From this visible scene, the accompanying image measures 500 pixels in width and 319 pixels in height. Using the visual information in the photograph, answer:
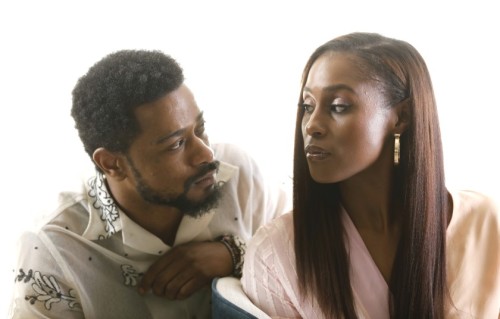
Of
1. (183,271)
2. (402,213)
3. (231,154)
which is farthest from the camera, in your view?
(231,154)

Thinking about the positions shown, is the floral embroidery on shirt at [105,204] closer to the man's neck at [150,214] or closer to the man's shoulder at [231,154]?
the man's neck at [150,214]

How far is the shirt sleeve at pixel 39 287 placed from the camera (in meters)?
1.17

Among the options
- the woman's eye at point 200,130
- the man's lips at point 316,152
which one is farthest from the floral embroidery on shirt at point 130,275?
the man's lips at point 316,152

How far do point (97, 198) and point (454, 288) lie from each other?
0.73 meters

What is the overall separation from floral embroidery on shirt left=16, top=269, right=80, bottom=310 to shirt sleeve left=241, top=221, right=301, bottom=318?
1.19ft

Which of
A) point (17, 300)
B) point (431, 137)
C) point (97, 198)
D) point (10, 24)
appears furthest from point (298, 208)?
point (10, 24)

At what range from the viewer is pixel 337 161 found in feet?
3.46

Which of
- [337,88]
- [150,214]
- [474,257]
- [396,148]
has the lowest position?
[474,257]

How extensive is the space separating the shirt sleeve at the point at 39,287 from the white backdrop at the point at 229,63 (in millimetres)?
304

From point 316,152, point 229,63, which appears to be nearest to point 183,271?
point 316,152

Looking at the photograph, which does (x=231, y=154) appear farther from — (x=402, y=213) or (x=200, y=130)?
(x=402, y=213)

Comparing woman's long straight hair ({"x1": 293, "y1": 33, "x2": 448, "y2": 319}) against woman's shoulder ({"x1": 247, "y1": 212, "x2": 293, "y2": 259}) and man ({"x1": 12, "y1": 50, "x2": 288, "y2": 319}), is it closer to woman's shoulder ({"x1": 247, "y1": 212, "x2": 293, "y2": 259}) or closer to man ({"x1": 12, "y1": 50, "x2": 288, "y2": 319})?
woman's shoulder ({"x1": 247, "y1": 212, "x2": 293, "y2": 259})

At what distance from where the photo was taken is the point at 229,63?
1.63 metres

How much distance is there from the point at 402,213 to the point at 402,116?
7.4 inches
